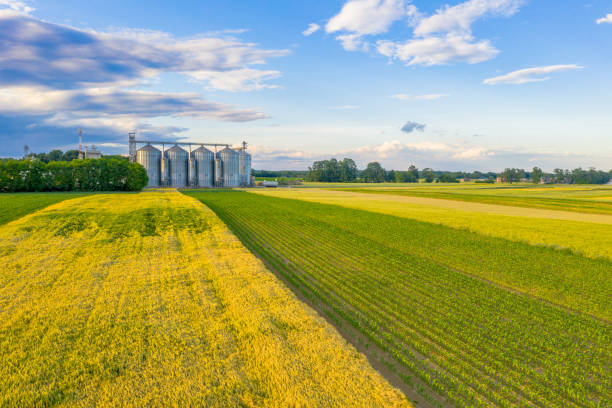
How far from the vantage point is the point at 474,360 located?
797cm

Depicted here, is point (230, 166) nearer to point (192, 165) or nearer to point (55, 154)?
point (192, 165)

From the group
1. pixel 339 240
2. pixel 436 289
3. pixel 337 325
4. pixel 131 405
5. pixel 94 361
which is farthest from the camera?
pixel 339 240

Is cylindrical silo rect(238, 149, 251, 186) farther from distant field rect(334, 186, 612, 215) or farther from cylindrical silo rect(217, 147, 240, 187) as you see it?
distant field rect(334, 186, 612, 215)

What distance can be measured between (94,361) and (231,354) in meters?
2.91

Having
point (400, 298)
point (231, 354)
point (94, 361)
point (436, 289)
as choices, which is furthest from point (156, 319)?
point (436, 289)

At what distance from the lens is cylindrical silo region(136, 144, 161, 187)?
324 ft

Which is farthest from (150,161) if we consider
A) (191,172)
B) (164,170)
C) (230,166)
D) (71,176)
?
(230,166)

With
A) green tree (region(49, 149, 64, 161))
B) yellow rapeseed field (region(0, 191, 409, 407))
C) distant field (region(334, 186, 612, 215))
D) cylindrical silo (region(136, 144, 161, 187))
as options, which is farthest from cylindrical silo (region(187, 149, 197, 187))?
green tree (region(49, 149, 64, 161))

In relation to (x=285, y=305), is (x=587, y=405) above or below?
below

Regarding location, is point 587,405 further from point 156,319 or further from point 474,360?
point 156,319

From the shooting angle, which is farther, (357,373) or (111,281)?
(111,281)

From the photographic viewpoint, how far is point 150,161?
99.3 meters

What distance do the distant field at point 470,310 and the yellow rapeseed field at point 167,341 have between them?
5.49 ft

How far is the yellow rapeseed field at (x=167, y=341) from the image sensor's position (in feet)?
20.1
